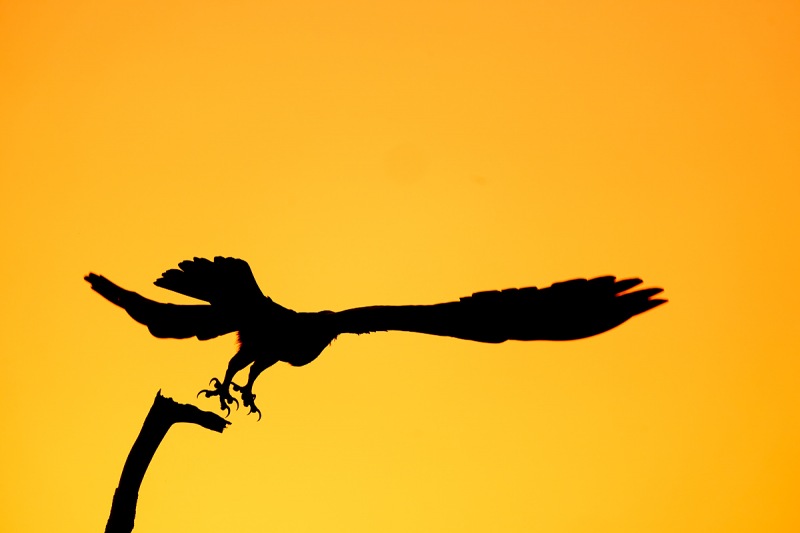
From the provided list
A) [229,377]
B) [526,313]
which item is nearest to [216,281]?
[229,377]

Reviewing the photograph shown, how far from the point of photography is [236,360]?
5.87 feet

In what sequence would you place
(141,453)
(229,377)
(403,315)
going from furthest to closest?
(229,377) → (403,315) → (141,453)

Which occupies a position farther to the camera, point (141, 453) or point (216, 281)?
point (216, 281)

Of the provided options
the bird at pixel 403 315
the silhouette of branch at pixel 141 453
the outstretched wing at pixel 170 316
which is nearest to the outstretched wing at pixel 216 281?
the bird at pixel 403 315

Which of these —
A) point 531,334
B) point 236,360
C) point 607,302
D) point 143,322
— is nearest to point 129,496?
point 236,360

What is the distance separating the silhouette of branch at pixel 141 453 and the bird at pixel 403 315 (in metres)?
0.26

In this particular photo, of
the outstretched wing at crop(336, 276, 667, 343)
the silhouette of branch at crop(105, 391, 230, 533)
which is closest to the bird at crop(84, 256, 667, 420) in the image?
the outstretched wing at crop(336, 276, 667, 343)

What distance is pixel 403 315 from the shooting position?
5.21ft

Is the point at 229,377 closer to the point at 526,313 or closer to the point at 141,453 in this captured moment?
the point at 141,453

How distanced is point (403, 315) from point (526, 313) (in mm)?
255

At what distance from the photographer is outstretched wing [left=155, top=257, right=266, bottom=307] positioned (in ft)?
5.30

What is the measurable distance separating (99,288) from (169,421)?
61 cm

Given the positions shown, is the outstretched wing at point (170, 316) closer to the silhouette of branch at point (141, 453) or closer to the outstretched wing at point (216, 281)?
the outstretched wing at point (216, 281)

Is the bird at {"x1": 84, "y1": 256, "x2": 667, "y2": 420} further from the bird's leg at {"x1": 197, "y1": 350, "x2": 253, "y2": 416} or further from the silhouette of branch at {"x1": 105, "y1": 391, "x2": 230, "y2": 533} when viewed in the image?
the silhouette of branch at {"x1": 105, "y1": 391, "x2": 230, "y2": 533}
